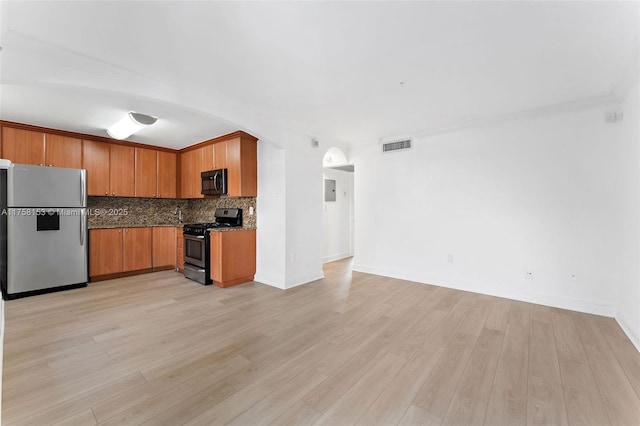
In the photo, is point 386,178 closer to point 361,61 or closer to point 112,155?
point 361,61

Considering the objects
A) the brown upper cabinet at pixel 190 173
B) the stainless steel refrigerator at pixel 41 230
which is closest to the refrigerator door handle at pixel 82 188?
the stainless steel refrigerator at pixel 41 230

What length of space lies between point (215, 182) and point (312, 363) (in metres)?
3.42

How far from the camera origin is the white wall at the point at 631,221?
2.55m

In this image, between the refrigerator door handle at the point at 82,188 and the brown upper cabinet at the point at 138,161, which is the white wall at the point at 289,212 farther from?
the refrigerator door handle at the point at 82,188

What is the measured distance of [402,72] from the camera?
2516 millimetres

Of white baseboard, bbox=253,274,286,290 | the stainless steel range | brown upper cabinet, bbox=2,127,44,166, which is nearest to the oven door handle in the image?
the stainless steel range

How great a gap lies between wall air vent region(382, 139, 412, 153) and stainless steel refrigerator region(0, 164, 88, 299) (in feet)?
15.9

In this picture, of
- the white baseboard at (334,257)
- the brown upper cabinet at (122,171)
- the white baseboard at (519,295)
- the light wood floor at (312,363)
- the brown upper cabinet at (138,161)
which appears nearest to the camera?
the light wood floor at (312,363)

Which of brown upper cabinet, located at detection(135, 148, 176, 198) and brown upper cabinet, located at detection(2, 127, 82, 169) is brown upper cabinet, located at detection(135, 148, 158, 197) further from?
brown upper cabinet, located at detection(2, 127, 82, 169)

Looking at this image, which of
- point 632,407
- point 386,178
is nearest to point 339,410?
point 632,407

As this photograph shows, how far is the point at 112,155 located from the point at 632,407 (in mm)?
6697

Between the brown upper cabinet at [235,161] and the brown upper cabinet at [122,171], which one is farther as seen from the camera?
the brown upper cabinet at [122,171]

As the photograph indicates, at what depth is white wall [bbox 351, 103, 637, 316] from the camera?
3135mm

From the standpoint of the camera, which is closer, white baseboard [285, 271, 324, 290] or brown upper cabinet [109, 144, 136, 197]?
white baseboard [285, 271, 324, 290]
